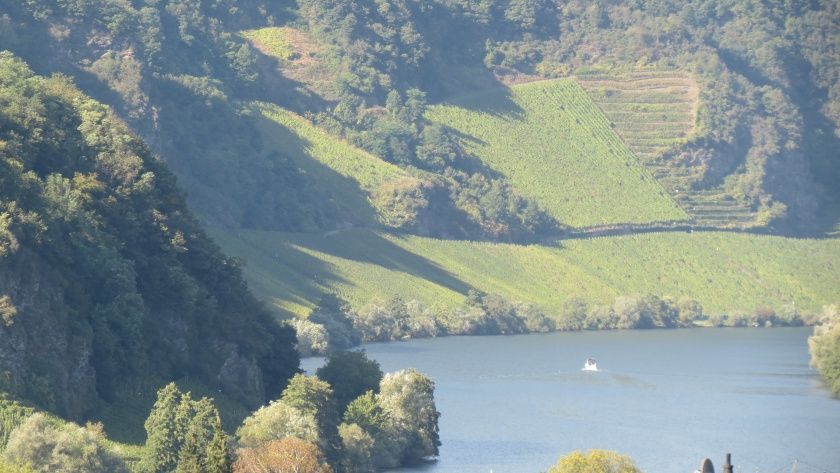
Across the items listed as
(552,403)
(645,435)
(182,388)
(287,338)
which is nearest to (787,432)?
(645,435)

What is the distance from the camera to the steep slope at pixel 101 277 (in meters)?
102

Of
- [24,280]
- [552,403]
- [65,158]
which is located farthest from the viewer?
[552,403]

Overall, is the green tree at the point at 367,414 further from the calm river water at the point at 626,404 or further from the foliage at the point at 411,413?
the calm river water at the point at 626,404

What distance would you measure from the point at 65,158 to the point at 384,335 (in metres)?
81.5

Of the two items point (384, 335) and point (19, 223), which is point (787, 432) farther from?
point (384, 335)

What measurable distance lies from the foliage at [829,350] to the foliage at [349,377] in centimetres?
4537

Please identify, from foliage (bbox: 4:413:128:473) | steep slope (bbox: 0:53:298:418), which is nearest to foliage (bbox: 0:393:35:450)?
steep slope (bbox: 0:53:298:418)

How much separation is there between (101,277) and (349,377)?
47.7 feet

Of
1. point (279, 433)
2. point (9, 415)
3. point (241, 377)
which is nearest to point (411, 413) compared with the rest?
point (241, 377)

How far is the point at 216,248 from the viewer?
125m

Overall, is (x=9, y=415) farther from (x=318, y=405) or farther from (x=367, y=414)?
(x=367, y=414)

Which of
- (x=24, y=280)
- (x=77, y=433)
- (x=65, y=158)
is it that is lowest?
(x=77, y=433)

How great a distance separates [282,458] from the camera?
91.8 metres

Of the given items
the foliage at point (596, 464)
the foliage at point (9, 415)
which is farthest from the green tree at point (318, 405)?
the foliage at point (596, 464)
